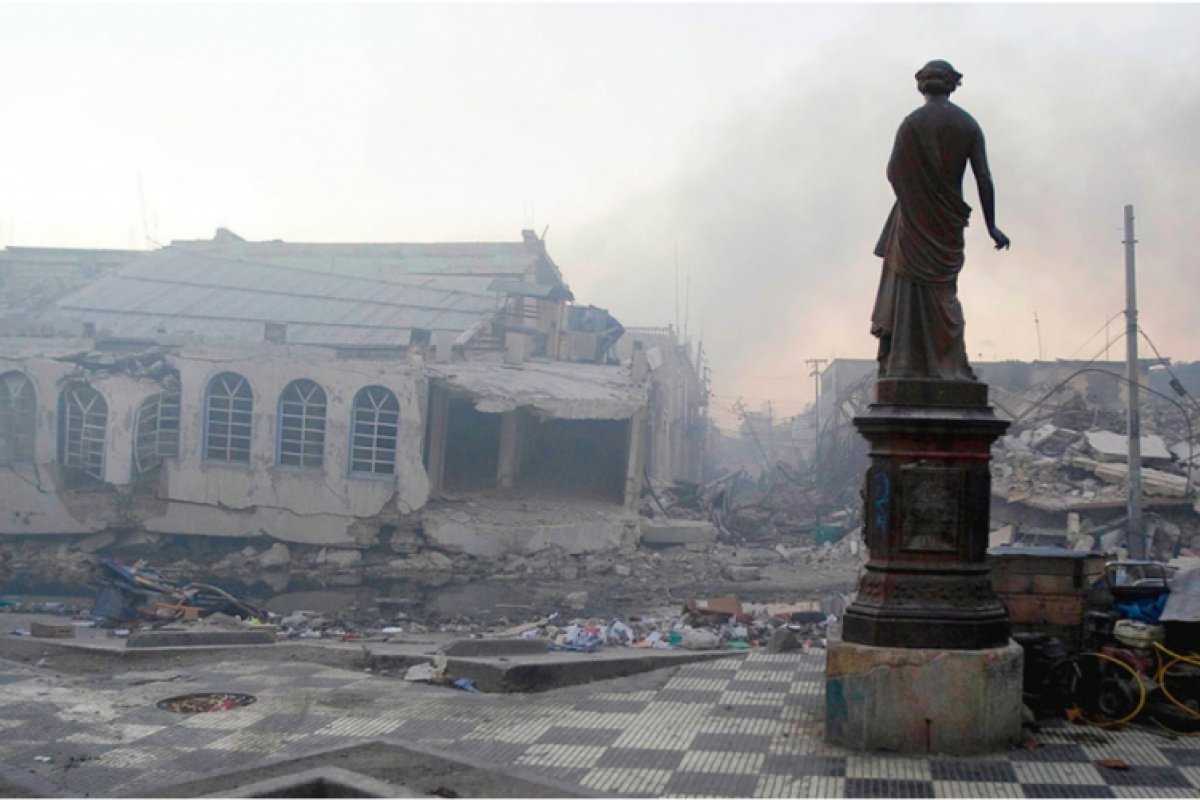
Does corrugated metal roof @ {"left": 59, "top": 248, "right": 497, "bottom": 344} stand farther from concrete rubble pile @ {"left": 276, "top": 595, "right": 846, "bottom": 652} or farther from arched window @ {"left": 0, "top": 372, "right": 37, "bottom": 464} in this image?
concrete rubble pile @ {"left": 276, "top": 595, "right": 846, "bottom": 652}

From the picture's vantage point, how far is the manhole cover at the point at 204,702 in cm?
801

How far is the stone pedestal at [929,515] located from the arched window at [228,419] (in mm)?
16756

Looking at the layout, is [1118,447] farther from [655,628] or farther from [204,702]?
[204,702]

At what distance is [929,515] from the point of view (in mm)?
6102

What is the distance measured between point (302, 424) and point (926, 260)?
16.4 meters

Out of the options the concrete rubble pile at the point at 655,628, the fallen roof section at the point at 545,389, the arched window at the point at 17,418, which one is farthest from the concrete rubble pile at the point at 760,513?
the arched window at the point at 17,418

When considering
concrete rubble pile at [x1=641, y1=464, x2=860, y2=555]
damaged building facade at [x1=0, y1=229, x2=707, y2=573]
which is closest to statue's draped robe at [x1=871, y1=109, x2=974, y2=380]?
damaged building facade at [x1=0, y1=229, x2=707, y2=573]

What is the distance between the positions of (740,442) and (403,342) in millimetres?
56639

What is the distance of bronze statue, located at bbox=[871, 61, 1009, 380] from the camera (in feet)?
20.5

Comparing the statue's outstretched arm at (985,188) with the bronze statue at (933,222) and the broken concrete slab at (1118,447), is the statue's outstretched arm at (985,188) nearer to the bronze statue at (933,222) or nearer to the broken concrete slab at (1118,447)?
the bronze statue at (933,222)

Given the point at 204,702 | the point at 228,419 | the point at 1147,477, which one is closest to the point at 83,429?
the point at 228,419

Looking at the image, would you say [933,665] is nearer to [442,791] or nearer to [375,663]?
[442,791]

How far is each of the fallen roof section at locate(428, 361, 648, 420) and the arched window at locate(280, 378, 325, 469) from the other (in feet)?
7.56

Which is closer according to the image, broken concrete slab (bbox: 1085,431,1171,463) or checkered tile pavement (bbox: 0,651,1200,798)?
checkered tile pavement (bbox: 0,651,1200,798)
